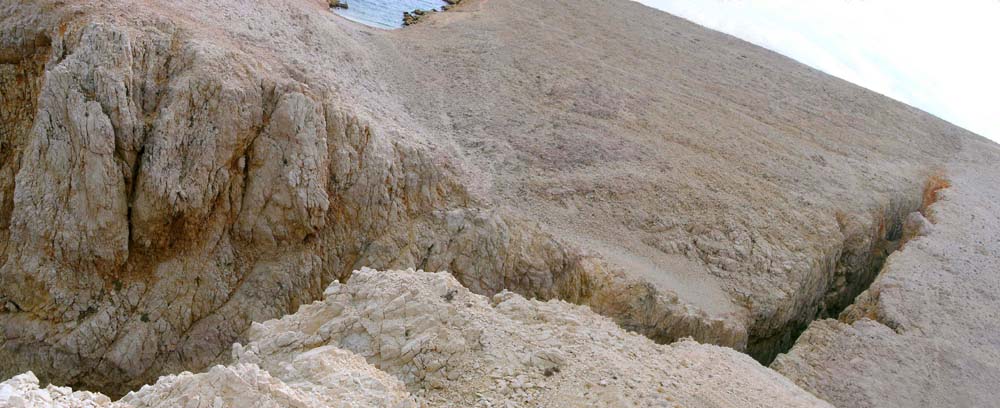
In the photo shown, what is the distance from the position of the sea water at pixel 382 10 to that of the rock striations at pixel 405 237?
6848 mm

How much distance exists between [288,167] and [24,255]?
4783 millimetres

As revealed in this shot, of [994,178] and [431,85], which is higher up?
[994,178]

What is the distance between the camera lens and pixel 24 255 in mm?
12789

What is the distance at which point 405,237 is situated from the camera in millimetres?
14320

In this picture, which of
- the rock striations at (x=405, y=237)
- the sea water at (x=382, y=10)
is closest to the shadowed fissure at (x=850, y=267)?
the rock striations at (x=405, y=237)

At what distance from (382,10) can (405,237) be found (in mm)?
15016

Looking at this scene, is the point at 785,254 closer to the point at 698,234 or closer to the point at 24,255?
the point at 698,234

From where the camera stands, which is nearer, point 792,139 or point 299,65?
point 299,65

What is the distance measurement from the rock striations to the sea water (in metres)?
6.85

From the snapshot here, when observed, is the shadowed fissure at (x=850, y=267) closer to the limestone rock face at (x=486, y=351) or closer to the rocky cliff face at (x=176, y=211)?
the rocky cliff face at (x=176, y=211)

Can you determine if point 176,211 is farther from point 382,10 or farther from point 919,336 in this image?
point 382,10

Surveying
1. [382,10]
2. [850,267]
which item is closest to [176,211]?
[850,267]

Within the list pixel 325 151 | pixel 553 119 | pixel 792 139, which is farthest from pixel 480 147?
pixel 792 139

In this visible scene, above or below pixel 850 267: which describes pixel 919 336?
above
